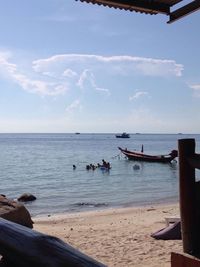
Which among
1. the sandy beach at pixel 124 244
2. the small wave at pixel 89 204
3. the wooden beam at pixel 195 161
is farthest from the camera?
the small wave at pixel 89 204

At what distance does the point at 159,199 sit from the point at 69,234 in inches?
542

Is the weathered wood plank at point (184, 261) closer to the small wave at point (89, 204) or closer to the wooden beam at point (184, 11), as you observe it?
the wooden beam at point (184, 11)

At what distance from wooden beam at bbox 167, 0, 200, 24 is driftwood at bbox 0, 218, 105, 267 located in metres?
3.33

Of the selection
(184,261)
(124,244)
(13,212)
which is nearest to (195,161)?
(184,261)

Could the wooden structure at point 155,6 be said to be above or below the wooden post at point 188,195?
above

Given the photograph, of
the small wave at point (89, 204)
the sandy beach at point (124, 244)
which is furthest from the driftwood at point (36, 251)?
the small wave at point (89, 204)

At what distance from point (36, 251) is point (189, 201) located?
143 cm

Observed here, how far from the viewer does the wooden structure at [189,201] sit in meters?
3.51

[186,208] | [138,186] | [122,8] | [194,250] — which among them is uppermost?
[122,8]

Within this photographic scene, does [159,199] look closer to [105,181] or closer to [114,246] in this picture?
[105,181]

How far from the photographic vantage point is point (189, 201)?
3.52 meters

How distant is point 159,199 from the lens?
2481 centimetres

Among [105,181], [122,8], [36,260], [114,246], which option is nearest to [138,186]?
[105,181]

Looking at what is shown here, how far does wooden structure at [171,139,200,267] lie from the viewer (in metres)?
3.51
